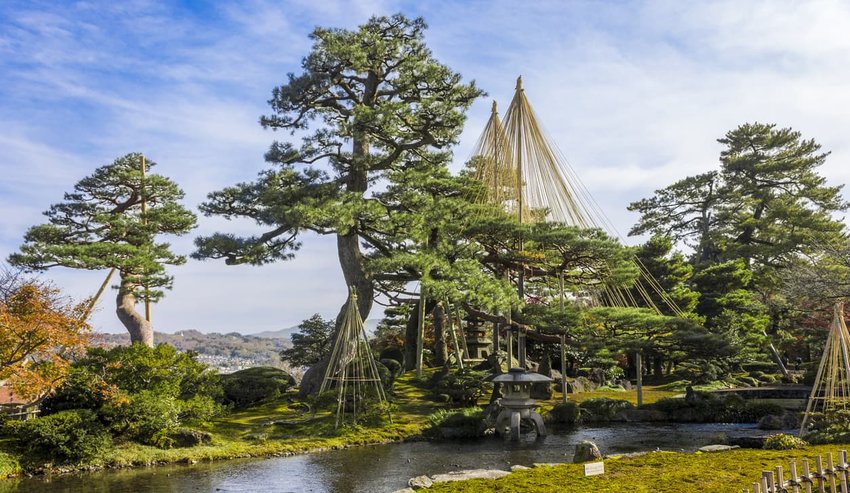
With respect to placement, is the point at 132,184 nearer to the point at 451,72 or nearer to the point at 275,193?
the point at 275,193

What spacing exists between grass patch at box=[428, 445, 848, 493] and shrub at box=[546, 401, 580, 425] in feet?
24.3

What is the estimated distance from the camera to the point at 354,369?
16875 millimetres

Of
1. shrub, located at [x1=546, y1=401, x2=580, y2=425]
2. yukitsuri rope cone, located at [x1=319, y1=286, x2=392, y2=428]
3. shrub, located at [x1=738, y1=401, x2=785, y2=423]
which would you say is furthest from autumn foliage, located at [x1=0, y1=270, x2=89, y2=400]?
shrub, located at [x1=738, y1=401, x2=785, y2=423]

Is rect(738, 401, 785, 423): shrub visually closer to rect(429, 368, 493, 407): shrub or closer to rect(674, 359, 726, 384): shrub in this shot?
rect(674, 359, 726, 384): shrub

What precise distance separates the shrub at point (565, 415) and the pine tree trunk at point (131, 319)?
14.9 meters

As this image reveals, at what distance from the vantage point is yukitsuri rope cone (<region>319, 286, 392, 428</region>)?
16.6 m

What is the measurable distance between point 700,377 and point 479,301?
46.2 ft

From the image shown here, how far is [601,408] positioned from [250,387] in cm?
1084

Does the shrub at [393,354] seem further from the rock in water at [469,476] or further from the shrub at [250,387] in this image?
the rock in water at [469,476]

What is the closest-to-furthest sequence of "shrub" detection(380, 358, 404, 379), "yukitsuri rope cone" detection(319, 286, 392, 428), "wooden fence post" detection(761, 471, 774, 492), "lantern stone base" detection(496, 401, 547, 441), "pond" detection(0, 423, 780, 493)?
"wooden fence post" detection(761, 471, 774, 492) → "pond" detection(0, 423, 780, 493) → "lantern stone base" detection(496, 401, 547, 441) → "yukitsuri rope cone" detection(319, 286, 392, 428) → "shrub" detection(380, 358, 404, 379)

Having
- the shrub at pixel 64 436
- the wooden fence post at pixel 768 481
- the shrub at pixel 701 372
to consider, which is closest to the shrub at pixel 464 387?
the shrub at pixel 64 436

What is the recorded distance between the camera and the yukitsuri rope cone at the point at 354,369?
1659 centimetres

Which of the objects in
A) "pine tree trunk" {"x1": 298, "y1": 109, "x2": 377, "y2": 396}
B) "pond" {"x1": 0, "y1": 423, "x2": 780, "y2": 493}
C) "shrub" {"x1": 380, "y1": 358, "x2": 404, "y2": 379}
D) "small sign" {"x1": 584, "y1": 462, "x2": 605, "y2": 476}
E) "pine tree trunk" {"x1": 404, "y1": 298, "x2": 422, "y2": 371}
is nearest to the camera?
"small sign" {"x1": 584, "y1": 462, "x2": 605, "y2": 476}

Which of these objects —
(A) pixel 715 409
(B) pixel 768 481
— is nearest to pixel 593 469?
(B) pixel 768 481
